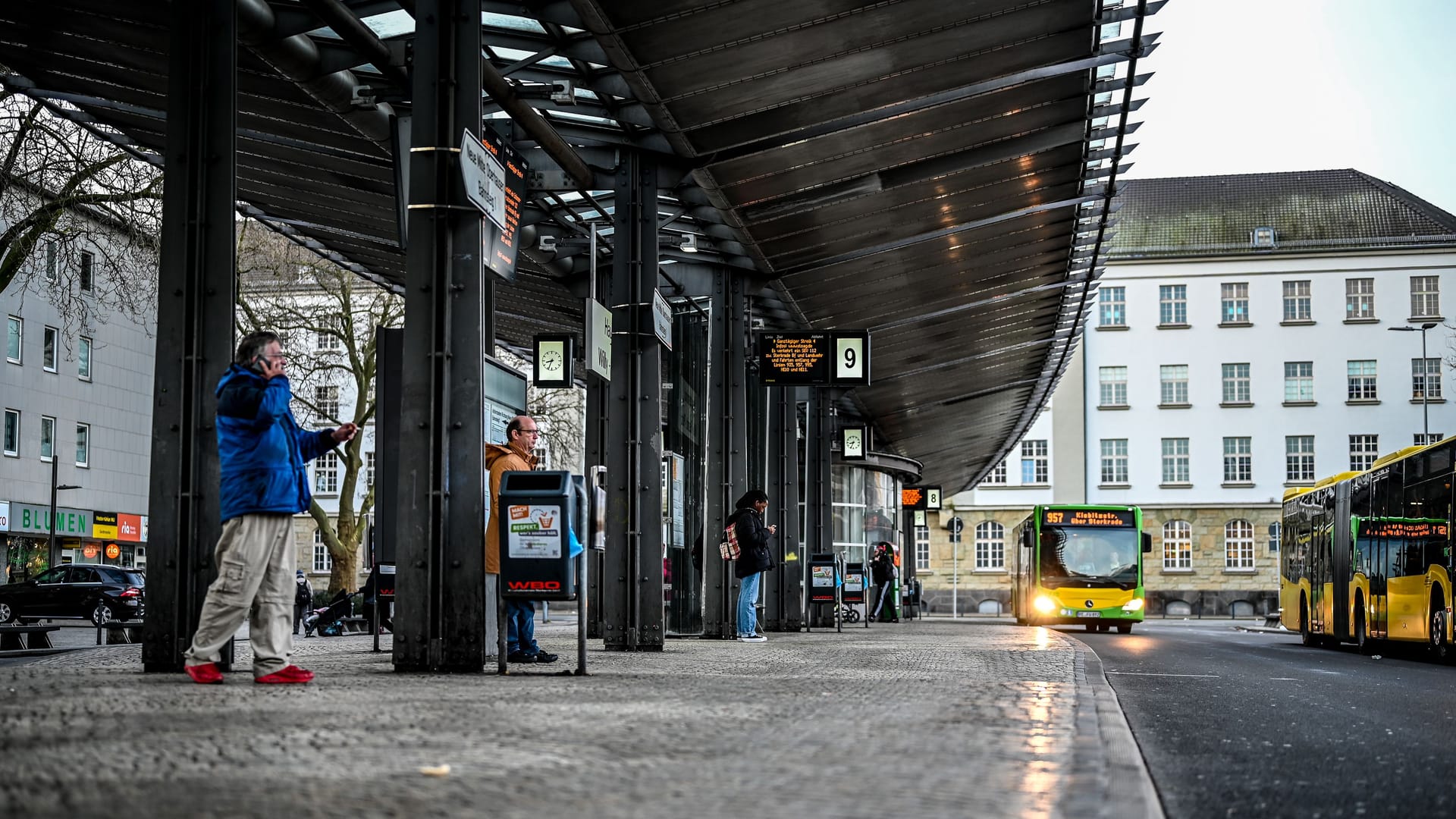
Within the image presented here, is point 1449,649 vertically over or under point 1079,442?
under

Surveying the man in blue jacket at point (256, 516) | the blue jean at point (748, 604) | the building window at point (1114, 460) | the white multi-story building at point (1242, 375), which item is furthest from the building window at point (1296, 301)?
the man in blue jacket at point (256, 516)

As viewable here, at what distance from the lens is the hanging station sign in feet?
77.7

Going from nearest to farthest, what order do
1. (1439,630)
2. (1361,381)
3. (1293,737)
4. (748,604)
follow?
1. (1293,737)
2. (1439,630)
3. (748,604)
4. (1361,381)

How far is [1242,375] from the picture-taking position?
3150 inches

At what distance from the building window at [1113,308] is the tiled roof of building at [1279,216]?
172cm

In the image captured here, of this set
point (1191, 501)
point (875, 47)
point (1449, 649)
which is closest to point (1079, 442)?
point (1191, 501)

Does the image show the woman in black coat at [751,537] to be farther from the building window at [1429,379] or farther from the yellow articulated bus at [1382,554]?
the building window at [1429,379]

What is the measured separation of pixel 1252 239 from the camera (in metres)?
80.6

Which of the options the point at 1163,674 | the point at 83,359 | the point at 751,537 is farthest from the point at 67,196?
the point at 83,359

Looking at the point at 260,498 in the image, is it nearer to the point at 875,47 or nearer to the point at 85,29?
the point at 85,29

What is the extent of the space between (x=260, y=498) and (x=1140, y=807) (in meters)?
5.66

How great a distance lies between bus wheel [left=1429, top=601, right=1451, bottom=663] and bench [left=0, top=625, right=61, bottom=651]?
51.7ft

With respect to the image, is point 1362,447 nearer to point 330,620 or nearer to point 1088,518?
point 1088,518

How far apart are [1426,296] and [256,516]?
7739 cm
